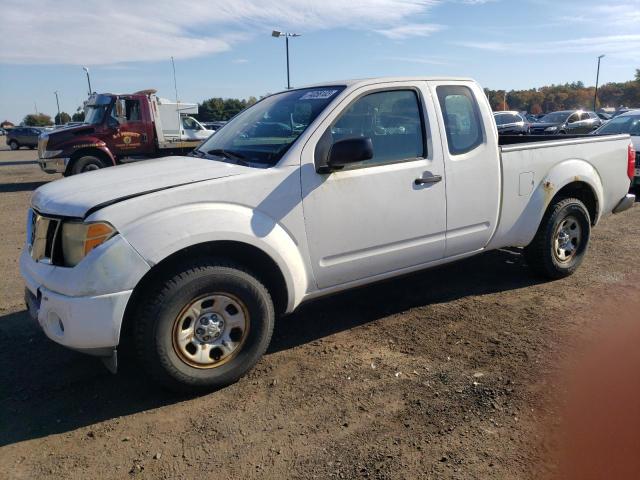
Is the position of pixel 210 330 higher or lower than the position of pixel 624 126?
lower

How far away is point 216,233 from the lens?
3.06 metres

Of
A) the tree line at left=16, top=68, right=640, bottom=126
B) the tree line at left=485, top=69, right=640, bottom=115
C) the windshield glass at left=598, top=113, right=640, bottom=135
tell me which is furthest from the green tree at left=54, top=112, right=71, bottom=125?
the windshield glass at left=598, top=113, right=640, bottom=135

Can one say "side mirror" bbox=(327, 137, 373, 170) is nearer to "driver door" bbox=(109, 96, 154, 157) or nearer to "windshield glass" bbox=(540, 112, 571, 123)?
"driver door" bbox=(109, 96, 154, 157)

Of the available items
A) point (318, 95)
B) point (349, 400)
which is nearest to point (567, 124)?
point (318, 95)

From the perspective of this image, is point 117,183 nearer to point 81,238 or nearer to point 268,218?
point 81,238

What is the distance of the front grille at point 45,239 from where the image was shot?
3.02 meters

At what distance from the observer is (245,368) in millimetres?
3354

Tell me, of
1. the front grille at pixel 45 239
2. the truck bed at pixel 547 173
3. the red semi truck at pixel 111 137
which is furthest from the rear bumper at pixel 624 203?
the red semi truck at pixel 111 137

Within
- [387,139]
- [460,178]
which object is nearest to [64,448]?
[387,139]

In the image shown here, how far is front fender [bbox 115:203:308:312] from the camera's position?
2898 millimetres

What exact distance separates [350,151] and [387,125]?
0.66 m

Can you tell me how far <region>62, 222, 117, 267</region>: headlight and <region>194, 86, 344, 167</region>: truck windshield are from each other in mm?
1090

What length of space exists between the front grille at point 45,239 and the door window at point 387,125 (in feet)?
6.09

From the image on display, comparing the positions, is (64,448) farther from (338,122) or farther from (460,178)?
(460,178)
